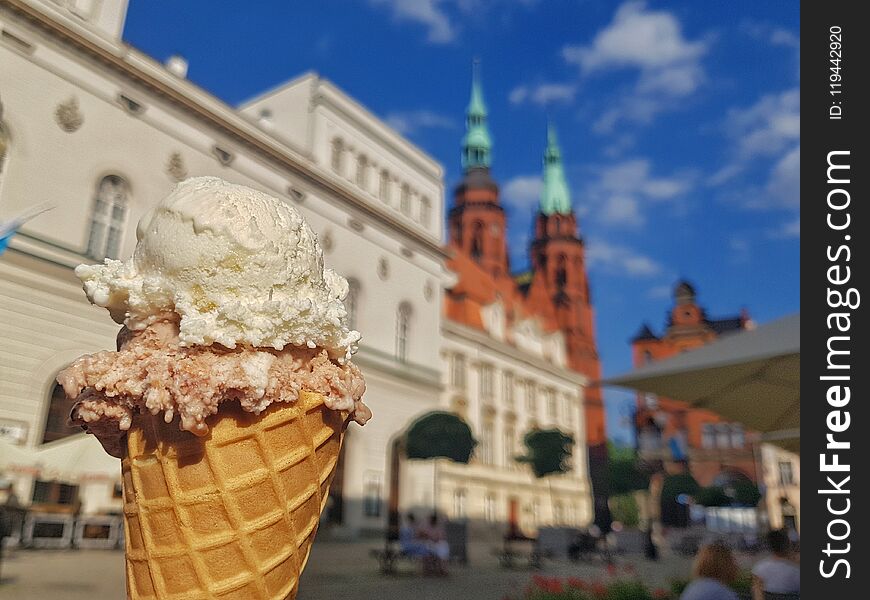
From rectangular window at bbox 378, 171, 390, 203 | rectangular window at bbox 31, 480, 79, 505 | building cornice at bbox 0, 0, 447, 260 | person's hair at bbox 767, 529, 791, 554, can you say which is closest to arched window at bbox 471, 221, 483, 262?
rectangular window at bbox 378, 171, 390, 203

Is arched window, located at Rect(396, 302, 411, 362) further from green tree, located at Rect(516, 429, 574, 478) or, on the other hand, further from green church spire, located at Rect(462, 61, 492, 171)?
green church spire, located at Rect(462, 61, 492, 171)

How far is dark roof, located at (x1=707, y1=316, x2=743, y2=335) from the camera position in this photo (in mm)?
52125

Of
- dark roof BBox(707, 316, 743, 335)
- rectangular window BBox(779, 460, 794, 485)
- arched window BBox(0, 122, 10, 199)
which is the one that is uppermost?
dark roof BBox(707, 316, 743, 335)

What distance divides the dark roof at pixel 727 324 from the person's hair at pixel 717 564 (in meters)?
51.4

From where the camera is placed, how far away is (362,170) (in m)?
23.7

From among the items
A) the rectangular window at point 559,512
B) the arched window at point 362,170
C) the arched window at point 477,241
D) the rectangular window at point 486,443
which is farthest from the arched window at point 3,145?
the arched window at point 477,241

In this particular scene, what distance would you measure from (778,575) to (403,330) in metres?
20.1

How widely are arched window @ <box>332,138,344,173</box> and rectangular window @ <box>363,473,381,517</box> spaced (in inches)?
435

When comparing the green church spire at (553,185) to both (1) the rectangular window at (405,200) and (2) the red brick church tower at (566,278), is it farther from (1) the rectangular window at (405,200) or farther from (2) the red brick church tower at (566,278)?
(1) the rectangular window at (405,200)

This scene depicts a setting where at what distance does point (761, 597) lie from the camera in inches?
175
